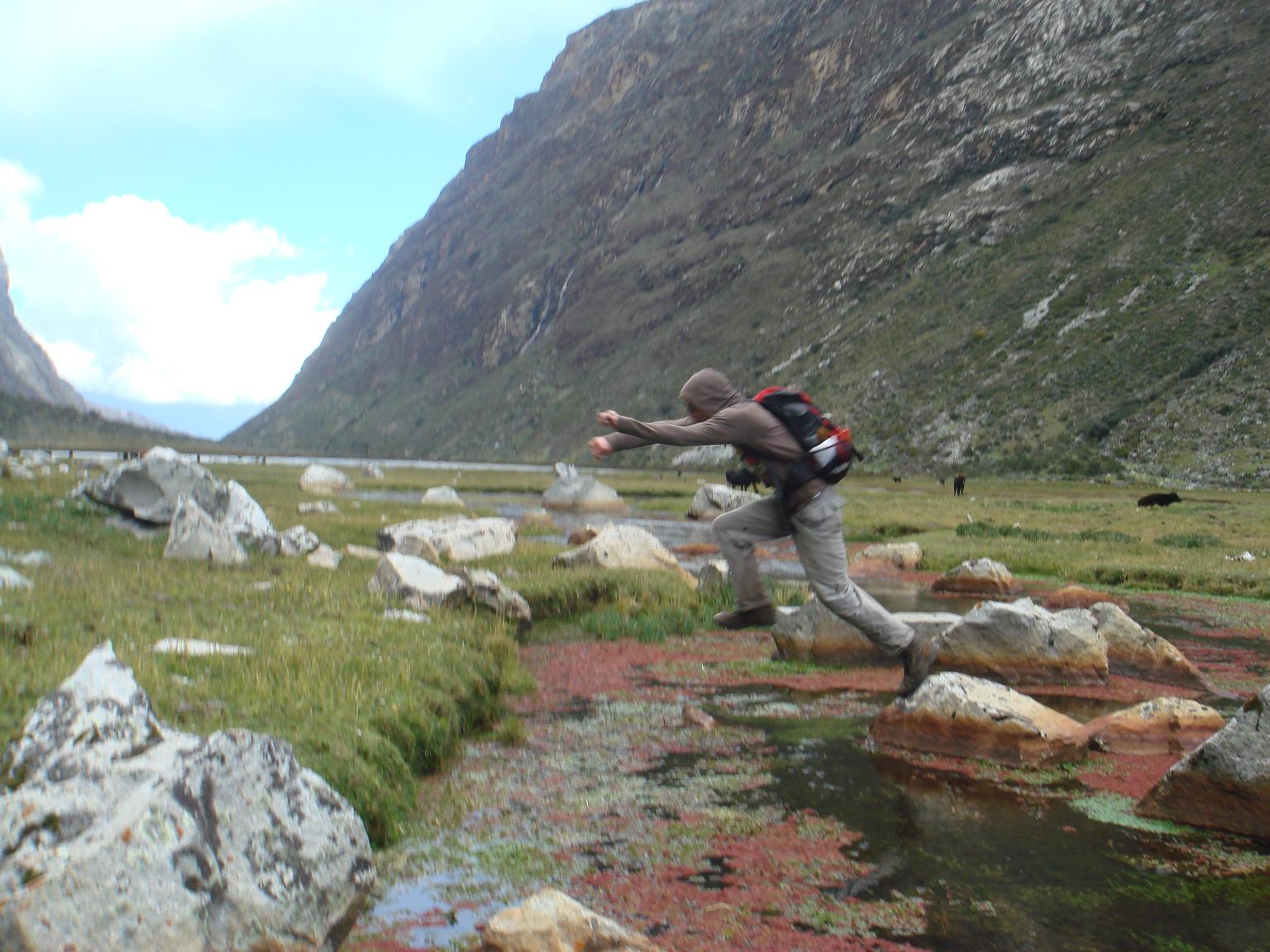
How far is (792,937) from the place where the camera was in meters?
4.68

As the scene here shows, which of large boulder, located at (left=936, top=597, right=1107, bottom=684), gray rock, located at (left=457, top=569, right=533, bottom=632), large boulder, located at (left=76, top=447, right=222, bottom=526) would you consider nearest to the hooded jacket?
large boulder, located at (left=936, top=597, right=1107, bottom=684)

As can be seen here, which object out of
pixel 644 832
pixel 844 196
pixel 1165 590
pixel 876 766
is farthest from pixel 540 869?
pixel 844 196

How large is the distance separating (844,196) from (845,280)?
14276 millimetres

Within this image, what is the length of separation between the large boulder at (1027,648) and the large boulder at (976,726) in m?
2.54

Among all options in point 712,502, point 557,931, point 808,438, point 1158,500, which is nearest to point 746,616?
point 808,438

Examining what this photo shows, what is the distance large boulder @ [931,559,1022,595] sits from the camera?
18203 millimetres

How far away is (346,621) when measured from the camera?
10.2 m

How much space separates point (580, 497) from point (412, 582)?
32.1 metres

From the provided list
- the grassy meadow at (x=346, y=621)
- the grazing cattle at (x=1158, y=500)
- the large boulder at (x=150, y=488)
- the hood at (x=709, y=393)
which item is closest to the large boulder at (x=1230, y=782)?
the hood at (x=709, y=393)

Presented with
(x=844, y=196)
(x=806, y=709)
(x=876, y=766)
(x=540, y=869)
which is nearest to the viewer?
(x=540, y=869)

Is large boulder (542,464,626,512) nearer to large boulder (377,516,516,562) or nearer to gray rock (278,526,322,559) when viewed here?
large boulder (377,516,516,562)

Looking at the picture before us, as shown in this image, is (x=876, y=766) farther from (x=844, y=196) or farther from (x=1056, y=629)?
(x=844, y=196)

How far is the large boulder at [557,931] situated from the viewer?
13.7 feet

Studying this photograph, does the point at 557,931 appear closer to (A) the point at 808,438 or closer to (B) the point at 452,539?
(A) the point at 808,438
